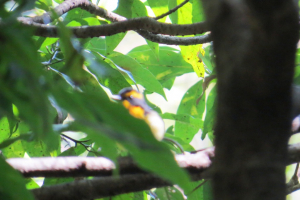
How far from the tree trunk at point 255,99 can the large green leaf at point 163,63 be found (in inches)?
53.4

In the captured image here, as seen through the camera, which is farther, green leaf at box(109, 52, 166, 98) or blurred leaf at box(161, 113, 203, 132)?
blurred leaf at box(161, 113, 203, 132)

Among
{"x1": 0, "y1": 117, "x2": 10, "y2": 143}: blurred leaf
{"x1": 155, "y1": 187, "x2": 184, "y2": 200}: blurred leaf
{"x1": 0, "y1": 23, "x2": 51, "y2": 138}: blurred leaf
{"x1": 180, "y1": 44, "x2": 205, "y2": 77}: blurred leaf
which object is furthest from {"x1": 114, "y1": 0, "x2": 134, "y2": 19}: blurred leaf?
{"x1": 0, "y1": 23, "x2": 51, "y2": 138}: blurred leaf

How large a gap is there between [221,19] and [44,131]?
17 centimetres

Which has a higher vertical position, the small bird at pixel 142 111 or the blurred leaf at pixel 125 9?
the blurred leaf at pixel 125 9

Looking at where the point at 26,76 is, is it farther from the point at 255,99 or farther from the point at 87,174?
the point at 87,174

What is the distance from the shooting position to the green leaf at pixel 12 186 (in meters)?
0.31

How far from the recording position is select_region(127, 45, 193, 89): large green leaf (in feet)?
5.35

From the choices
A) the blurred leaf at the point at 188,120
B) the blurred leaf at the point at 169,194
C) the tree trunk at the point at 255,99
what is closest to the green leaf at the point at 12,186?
the tree trunk at the point at 255,99

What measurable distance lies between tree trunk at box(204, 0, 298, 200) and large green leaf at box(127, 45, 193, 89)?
1.36 m

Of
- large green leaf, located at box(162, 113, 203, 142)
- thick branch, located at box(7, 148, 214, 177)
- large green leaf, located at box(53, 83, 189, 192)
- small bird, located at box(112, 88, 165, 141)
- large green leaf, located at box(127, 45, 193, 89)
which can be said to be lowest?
small bird, located at box(112, 88, 165, 141)

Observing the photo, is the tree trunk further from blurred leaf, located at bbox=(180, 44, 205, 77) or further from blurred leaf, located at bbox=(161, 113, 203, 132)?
blurred leaf, located at bbox=(161, 113, 203, 132)

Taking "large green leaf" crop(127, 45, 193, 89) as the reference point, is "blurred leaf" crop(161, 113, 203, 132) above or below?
below

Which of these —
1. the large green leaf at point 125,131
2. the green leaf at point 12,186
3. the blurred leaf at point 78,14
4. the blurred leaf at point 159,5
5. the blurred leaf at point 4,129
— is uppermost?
the blurred leaf at point 159,5

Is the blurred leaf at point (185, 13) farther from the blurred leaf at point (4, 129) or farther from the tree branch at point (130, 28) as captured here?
the blurred leaf at point (4, 129)
